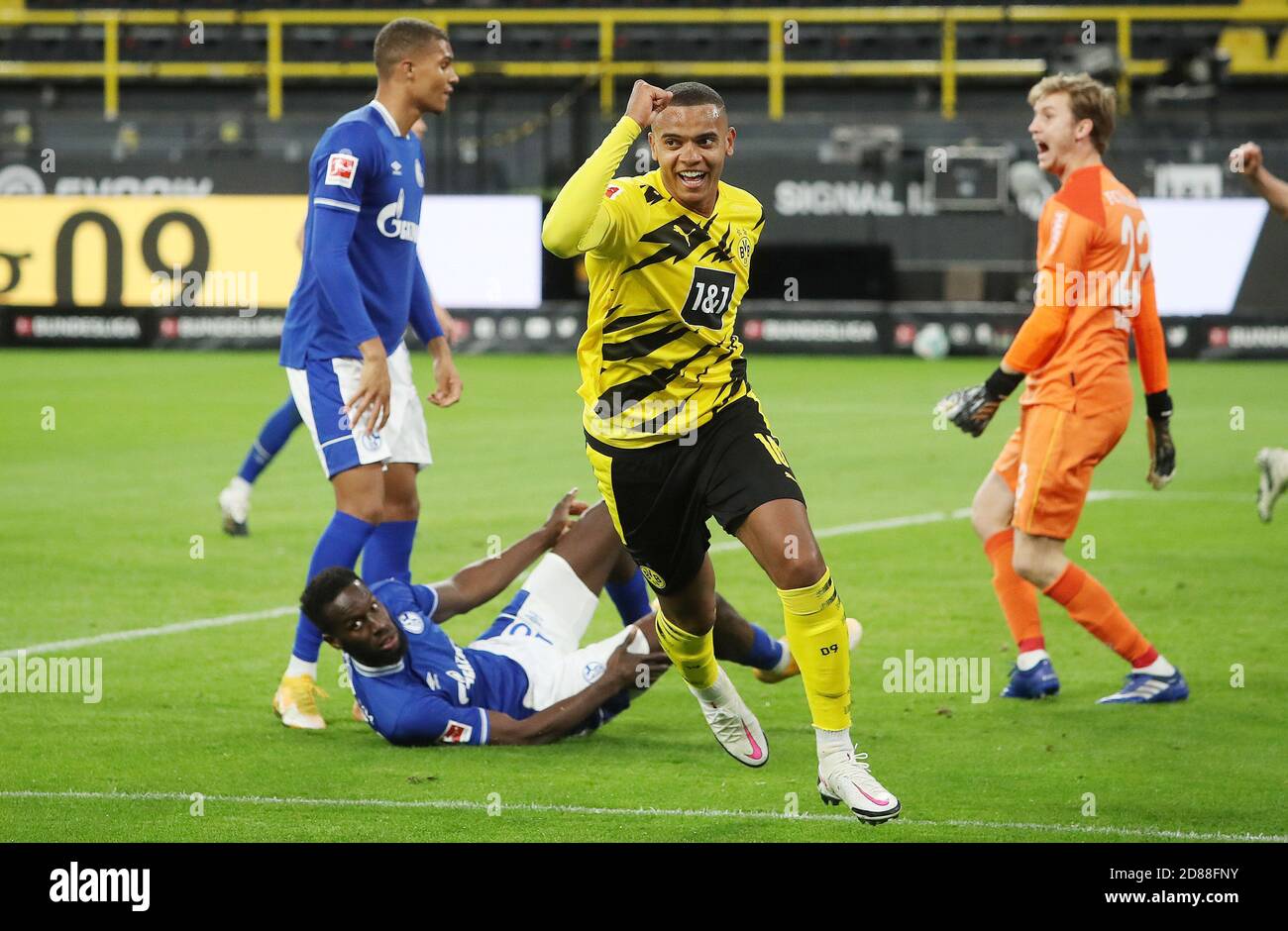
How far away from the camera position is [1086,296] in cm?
705

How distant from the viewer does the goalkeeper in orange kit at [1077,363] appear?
6.98 meters

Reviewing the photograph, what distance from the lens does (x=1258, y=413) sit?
53.7ft

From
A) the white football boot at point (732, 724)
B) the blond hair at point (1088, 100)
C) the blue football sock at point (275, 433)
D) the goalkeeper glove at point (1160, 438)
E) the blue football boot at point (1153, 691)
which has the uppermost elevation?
the blond hair at point (1088, 100)

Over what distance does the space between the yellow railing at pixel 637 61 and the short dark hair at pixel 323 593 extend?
62.8 ft

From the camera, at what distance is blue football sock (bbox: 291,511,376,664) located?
6832mm

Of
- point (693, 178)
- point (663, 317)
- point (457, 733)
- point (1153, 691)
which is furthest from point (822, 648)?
point (1153, 691)

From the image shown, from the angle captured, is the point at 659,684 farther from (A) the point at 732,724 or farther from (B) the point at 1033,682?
(A) the point at 732,724

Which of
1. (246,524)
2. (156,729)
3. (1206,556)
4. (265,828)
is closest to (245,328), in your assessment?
(246,524)

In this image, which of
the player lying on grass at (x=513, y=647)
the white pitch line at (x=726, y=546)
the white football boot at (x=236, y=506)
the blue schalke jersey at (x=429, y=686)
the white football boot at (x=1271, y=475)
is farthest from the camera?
the white football boot at (x=236, y=506)

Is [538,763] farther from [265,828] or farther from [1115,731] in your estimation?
[1115,731]

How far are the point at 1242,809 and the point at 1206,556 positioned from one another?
4873 millimetres

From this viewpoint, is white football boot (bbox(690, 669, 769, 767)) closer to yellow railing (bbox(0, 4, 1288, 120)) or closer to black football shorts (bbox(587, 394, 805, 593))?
black football shorts (bbox(587, 394, 805, 593))

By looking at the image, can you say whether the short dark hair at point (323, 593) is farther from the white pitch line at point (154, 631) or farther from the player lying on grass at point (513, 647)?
the white pitch line at point (154, 631)

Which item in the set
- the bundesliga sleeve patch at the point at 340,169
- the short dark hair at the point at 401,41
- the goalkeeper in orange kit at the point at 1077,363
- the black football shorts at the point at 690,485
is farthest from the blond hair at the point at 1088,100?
the bundesliga sleeve patch at the point at 340,169
